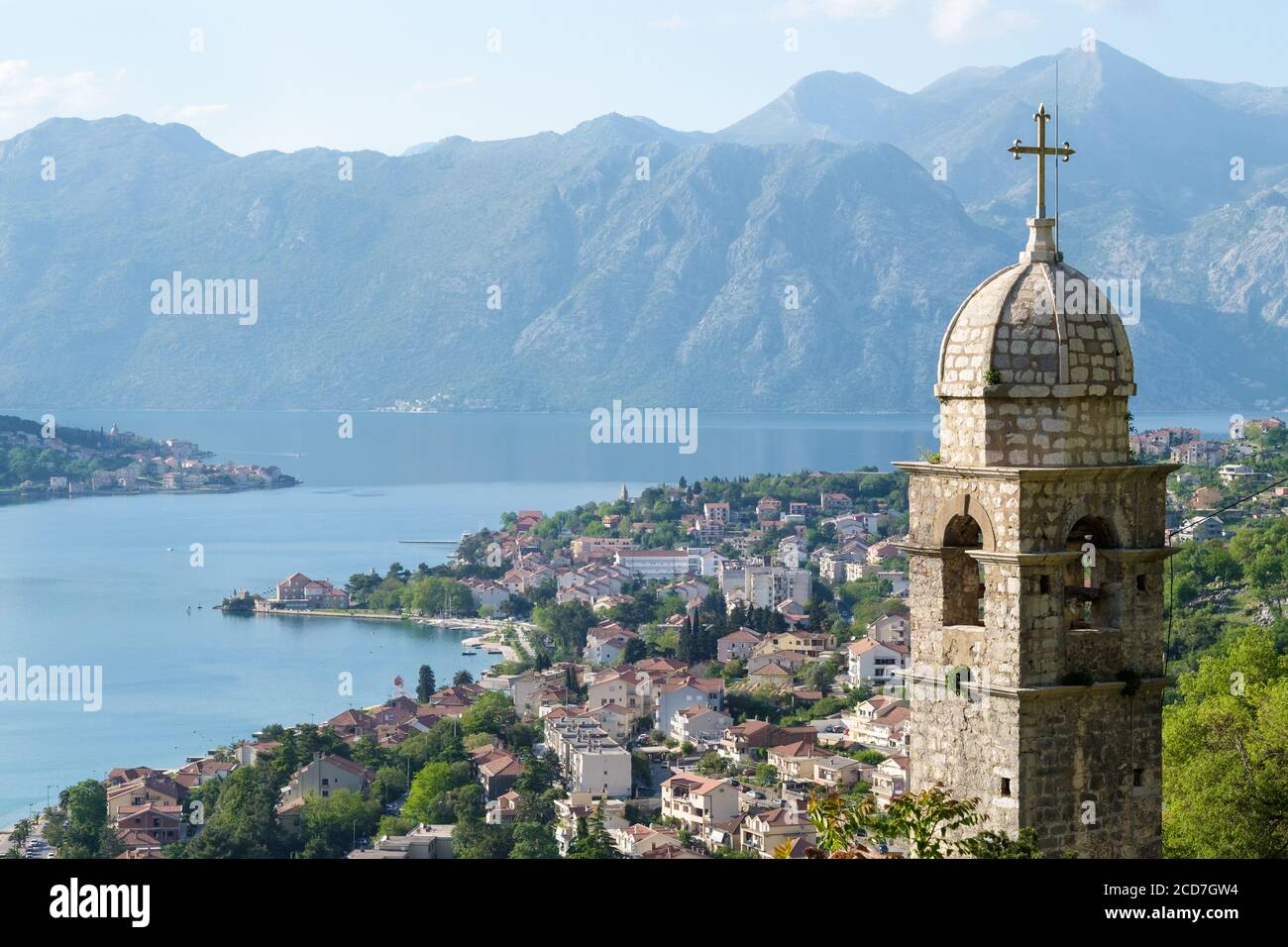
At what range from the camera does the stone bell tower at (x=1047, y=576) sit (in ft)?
20.8

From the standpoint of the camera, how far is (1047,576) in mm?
6371

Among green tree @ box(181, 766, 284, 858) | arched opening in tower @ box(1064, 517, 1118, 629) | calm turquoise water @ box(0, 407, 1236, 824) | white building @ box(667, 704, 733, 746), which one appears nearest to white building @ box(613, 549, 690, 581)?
calm turquoise water @ box(0, 407, 1236, 824)

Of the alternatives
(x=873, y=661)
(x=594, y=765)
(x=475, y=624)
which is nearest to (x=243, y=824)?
(x=594, y=765)

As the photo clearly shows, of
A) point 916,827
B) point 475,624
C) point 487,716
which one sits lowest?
point 487,716

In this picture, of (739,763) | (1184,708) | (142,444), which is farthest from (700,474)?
(1184,708)

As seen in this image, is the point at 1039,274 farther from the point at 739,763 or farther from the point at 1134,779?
the point at 739,763

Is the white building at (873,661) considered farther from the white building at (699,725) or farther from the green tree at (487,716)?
the green tree at (487,716)

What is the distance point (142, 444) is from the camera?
140 meters

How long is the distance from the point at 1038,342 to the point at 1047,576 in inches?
32.6

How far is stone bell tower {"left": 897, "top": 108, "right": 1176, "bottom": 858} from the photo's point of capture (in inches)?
250

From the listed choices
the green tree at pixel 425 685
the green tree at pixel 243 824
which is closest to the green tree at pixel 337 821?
the green tree at pixel 243 824

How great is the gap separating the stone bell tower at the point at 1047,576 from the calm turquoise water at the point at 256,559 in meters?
38.6

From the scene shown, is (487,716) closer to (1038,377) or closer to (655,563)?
(655,563)

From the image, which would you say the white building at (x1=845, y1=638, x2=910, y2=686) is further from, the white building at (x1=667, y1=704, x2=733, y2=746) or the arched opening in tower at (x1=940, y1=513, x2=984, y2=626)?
the arched opening in tower at (x1=940, y1=513, x2=984, y2=626)
